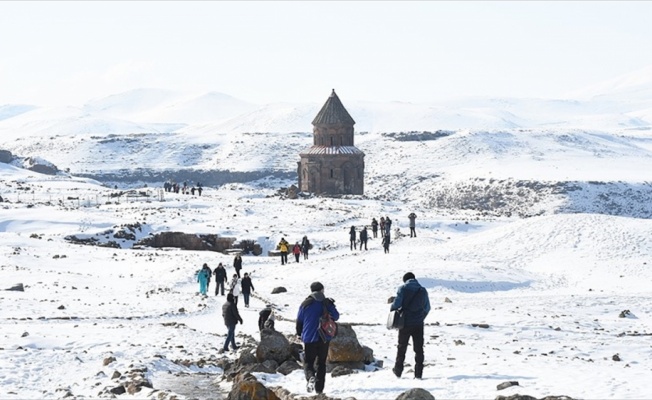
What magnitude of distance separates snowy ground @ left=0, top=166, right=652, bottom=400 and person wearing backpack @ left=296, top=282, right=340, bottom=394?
1.49 ft

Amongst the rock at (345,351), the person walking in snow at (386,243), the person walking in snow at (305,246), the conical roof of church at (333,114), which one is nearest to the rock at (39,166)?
the conical roof of church at (333,114)

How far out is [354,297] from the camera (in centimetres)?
3141

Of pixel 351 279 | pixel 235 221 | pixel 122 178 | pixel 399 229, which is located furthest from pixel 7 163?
pixel 351 279

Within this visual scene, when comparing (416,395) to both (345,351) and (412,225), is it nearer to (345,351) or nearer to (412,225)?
(345,351)

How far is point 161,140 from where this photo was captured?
541 feet

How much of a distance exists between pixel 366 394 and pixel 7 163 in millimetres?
88268

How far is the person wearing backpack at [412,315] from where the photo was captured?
14.5 m

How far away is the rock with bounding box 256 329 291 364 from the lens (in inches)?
661

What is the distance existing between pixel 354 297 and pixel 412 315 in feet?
55.6

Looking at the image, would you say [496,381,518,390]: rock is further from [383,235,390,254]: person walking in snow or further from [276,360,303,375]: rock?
[383,235,390,254]: person walking in snow

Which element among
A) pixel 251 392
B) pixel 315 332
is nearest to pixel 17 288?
pixel 315 332

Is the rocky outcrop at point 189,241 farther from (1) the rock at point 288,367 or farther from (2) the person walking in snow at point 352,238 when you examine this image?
(1) the rock at point 288,367

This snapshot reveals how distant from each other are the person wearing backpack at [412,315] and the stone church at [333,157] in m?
65.7

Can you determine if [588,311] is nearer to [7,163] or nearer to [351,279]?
[351,279]
